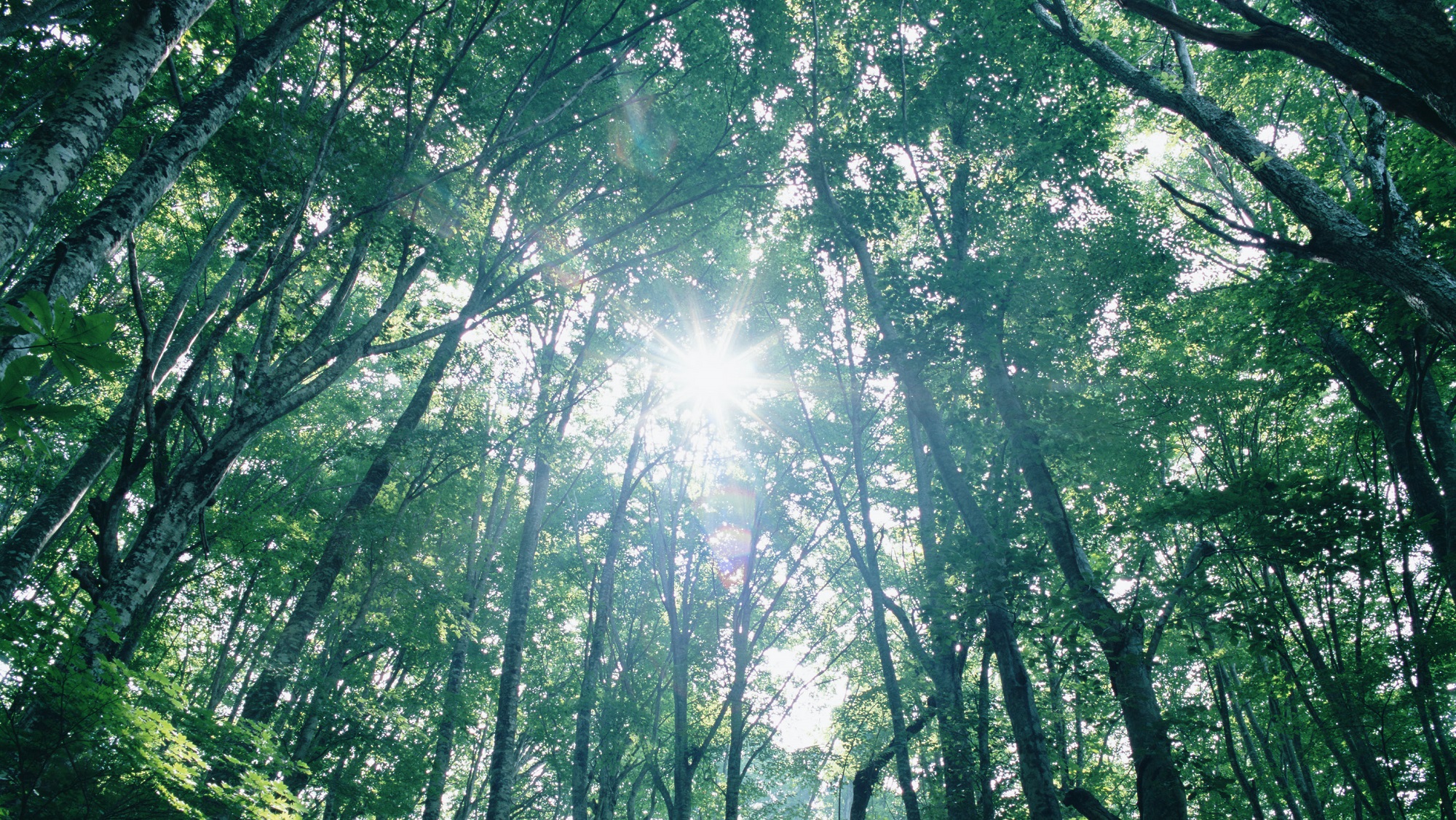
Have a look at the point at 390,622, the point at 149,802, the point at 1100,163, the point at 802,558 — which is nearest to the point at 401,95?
the point at 149,802

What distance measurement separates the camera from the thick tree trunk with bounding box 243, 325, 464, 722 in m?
7.62

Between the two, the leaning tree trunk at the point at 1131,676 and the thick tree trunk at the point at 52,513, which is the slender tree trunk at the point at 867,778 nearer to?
the leaning tree trunk at the point at 1131,676

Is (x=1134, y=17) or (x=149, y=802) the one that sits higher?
(x=1134, y=17)

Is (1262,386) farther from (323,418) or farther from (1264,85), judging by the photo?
(323,418)

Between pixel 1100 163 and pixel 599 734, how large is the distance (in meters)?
15.3

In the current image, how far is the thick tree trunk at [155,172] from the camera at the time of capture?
10.3ft

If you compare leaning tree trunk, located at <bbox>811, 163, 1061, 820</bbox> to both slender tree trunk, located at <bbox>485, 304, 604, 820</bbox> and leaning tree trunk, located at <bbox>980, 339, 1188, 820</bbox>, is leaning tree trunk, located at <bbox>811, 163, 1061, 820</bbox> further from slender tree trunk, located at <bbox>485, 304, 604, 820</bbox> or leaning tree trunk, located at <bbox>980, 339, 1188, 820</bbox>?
slender tree trunk, located at <bbox>485, 304, 604, 820</bbox>

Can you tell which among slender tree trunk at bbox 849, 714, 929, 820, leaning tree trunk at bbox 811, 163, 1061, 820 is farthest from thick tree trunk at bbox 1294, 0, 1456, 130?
slender tree trunk at bbox 849, 714, 929, 820

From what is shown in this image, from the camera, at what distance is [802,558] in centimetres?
1515

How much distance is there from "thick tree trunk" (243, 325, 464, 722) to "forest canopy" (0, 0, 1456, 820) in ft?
0.26

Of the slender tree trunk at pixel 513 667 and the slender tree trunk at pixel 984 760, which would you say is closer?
the slender tree trunk at pixel 984 760

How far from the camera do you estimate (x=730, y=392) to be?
16188mm

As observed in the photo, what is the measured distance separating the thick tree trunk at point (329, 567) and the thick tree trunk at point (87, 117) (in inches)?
156

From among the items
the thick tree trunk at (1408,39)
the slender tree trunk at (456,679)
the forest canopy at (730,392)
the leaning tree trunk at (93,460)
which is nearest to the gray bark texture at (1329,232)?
the forest canopy at (730,392)
